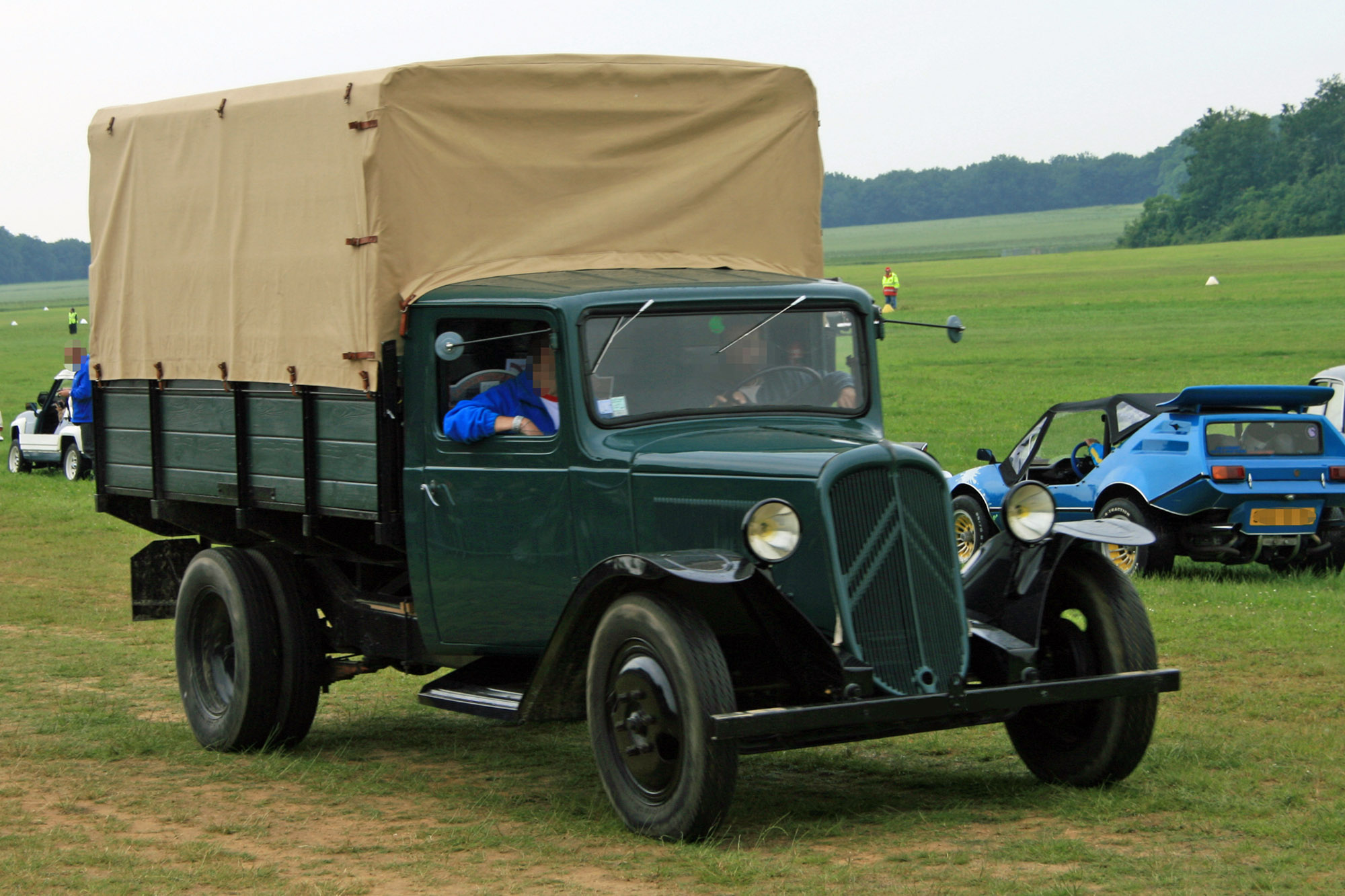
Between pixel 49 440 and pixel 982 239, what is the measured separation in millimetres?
145433

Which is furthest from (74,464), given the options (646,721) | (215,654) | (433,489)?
(646,721)

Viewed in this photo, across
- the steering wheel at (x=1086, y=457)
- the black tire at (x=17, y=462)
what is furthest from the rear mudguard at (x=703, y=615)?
the black tire at (x=17, y=462)

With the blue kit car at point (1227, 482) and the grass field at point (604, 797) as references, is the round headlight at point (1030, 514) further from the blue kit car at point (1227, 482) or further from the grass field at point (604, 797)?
the blue kit car at point (1227, 482)

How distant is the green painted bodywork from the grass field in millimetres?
910

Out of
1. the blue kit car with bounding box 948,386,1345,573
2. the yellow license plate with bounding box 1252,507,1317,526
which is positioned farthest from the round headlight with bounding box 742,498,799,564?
the yellow license plate with bounding box 1252,507,1317,526

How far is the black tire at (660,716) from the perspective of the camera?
6.28 meters

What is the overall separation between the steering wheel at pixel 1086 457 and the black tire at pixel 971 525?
988 millimetres

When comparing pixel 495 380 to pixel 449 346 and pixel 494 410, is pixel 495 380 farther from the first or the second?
pixel 449 346

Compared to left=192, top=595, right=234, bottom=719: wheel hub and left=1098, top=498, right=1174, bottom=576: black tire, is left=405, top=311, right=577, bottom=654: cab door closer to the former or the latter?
left=192, top=595, right=234, bottom=719: wheel hub

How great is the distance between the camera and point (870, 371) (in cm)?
792

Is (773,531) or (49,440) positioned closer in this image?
(773,531)

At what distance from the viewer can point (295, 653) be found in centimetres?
880

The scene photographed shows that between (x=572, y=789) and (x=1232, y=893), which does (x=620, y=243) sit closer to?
(x=572, y=789)

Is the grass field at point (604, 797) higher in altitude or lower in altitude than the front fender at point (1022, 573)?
lower
